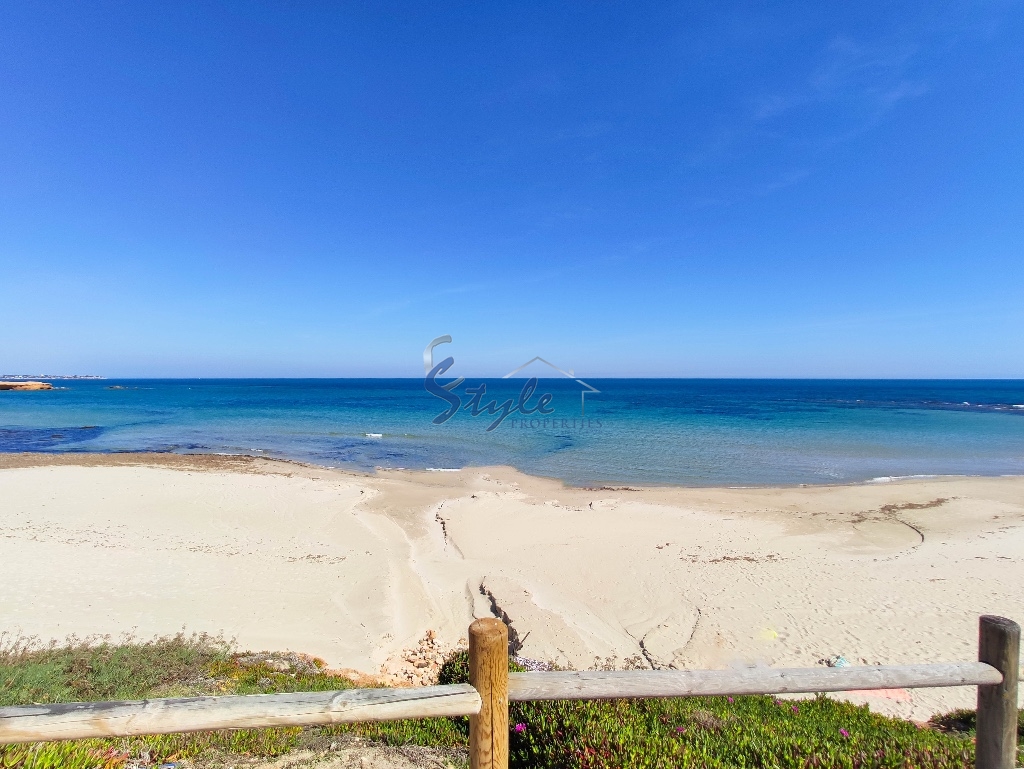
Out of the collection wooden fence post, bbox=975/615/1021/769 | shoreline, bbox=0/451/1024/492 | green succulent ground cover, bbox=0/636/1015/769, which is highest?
wooden fence post, bbox=975/615/1021/769

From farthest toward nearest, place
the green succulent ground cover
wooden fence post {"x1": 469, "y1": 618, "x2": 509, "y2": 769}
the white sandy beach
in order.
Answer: the white sandy beach → the green succulent ground cover → wooden fence post {"x1": 469, "y1": 618, "x2": 509, "y2": 769}

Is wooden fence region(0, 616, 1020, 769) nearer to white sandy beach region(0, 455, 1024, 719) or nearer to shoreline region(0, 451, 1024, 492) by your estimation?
white sandy beach region(0, 455, 1024, 719)

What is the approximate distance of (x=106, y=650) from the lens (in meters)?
5.61

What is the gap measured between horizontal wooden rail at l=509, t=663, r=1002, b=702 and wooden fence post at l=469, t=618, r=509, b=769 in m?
0.11

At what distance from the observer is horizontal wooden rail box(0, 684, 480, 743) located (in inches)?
78.0

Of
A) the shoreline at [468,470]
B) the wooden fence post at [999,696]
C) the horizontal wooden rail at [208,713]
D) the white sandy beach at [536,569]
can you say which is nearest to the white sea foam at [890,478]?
the shoreline at [468,470]

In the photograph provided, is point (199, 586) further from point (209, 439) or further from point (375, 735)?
point (209, 439)

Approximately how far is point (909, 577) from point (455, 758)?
10.8m

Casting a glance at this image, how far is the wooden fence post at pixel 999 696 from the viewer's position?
2.65 m

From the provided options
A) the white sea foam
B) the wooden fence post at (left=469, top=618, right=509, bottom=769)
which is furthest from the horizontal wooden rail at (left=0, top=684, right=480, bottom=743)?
the white sea foam

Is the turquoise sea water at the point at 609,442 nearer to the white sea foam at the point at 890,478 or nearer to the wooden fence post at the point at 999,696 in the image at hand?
the white sea foam at the point at 890,478

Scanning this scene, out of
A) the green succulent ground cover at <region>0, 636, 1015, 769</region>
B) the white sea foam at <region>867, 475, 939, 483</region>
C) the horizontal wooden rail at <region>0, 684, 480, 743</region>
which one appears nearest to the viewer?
the horizontal wooden rail at <region>0, 684, 480, 743</region>

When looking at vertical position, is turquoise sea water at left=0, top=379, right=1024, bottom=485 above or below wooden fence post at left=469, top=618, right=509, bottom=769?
below

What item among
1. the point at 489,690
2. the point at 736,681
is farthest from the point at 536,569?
the point at 489,690
